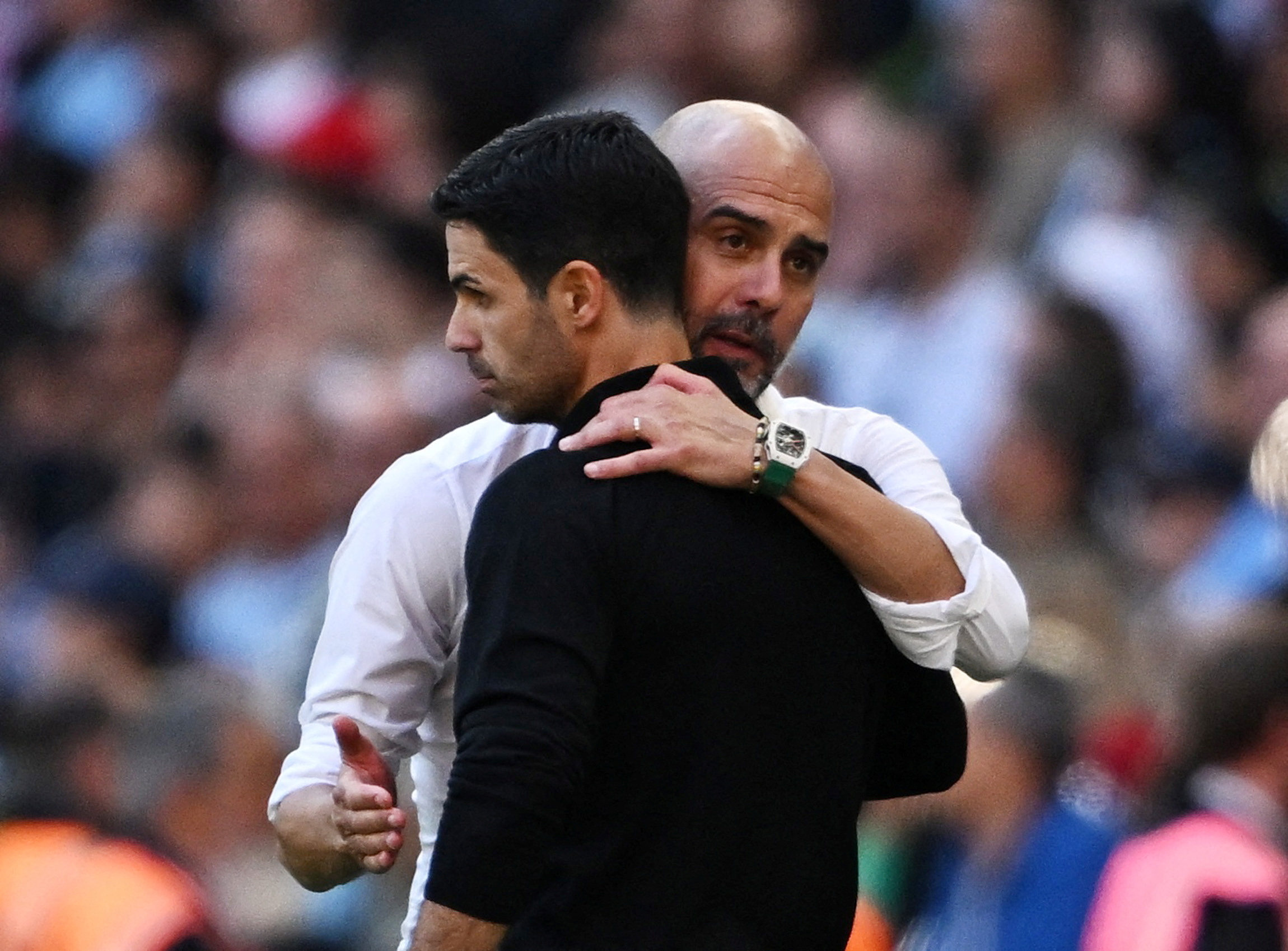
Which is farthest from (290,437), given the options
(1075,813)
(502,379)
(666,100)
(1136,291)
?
(502,379)

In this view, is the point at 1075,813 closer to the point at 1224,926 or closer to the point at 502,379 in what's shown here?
the point at 1224,926

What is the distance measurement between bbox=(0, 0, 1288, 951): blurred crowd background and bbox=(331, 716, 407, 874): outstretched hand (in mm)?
1737

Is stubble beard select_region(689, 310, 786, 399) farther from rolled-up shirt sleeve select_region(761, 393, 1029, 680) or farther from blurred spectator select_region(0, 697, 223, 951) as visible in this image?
blurred spectator select_region(0, 697, 223, 951)

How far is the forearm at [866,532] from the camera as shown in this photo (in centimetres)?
240

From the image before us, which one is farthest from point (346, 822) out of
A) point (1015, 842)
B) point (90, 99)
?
point (90, 99)

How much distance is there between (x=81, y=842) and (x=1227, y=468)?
265 cm

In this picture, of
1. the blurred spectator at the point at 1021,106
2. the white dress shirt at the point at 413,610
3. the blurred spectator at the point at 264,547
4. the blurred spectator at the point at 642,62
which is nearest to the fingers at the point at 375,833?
the white dress shirt at the point at 413,610

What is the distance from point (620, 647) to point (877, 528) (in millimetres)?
339

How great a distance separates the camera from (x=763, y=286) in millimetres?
2889

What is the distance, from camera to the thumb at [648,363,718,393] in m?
2.41

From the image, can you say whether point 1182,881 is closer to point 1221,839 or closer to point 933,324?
point 1221,839

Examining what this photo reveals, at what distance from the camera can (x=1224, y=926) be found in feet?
11.4

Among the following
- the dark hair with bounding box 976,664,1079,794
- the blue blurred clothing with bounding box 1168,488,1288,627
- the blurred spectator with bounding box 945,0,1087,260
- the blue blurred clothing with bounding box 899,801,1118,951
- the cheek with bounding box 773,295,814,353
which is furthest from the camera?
the blurred spectator with bounding box 945,0,1087,260

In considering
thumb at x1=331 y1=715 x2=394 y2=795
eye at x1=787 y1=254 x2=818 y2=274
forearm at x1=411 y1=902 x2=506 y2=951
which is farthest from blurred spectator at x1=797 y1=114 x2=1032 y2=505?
forearm at x1=411 y1=902 x2=506 y2=951
